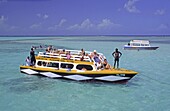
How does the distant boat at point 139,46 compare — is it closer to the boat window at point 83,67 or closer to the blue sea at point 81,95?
the blue sea at point 81,95

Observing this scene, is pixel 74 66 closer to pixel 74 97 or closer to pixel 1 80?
pixel 74 97

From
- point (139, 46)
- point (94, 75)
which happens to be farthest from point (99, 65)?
point (139, 46)

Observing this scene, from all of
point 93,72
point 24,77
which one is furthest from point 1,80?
point 93,72

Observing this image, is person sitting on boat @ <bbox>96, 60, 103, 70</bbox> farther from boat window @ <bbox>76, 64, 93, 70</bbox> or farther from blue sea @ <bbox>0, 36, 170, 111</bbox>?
blue sea @ <bbox>0, 36, 170, 111</bbox>

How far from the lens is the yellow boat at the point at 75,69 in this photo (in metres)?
18.9

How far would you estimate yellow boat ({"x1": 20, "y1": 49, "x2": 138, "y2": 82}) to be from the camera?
18875 millimetres

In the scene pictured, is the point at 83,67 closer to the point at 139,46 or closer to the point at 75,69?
the point at 75,69

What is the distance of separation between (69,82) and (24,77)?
468cm

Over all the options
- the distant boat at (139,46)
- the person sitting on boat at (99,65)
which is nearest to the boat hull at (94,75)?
the person sitting on boat at (99,65)

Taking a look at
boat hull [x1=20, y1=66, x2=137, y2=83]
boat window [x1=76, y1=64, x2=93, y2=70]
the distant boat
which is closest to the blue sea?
boat hull [x1=20, y1=66, x2=137, y2=83]

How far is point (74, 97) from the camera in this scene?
636 inches

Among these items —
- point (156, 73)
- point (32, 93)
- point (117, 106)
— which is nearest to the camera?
point (117, 106)

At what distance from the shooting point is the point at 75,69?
20328 mm

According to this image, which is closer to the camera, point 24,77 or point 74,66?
point 74,66
